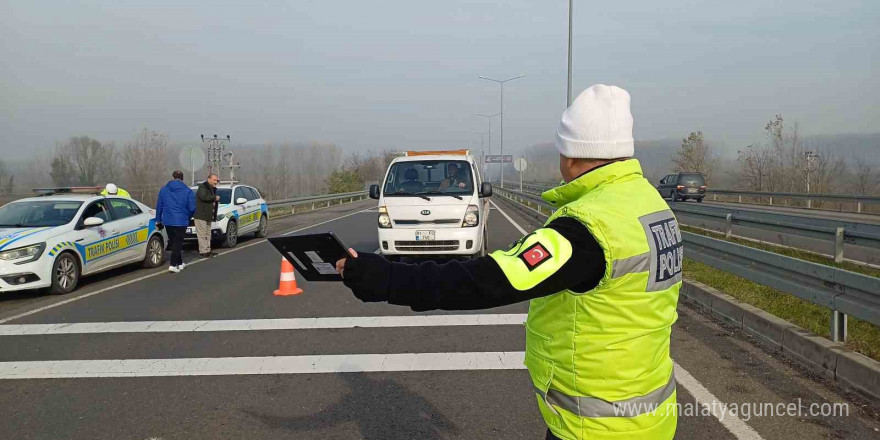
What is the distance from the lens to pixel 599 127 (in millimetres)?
1967

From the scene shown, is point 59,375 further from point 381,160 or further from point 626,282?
point 381,160

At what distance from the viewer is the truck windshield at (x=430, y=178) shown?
10.7m

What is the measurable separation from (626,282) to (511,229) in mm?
16645

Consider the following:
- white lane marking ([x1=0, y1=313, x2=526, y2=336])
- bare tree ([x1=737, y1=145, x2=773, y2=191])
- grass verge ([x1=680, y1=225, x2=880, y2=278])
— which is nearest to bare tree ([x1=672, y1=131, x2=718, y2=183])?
bare tree ([x1=737, y1=145, x2=773, y2=191])

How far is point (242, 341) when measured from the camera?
6176 millimetres

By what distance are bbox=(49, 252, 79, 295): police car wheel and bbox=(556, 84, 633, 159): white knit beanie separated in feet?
30.1

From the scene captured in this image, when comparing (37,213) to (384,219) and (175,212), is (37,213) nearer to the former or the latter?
(175,212)

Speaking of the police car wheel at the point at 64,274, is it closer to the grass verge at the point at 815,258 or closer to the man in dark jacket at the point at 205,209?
the man in dark jacket at the point at 205,209

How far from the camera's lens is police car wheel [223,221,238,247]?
15.0 m

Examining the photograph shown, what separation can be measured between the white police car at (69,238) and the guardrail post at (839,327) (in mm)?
9883

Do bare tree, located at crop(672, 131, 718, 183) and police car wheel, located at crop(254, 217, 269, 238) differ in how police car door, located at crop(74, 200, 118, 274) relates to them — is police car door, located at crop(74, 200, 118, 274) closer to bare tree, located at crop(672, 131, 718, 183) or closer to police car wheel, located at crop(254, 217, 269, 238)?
police car wheel, located at crop(254, 217, 269, 238)

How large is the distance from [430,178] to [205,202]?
16.7 ft

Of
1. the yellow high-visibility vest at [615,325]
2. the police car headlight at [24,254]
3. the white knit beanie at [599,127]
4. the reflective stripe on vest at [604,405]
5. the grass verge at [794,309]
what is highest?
the white knit beanie at [599,127]

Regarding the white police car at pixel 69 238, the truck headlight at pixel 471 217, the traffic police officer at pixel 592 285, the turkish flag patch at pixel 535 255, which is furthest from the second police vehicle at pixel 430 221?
the turkish flag patch at pixel 535 255
